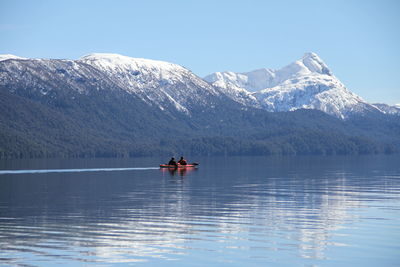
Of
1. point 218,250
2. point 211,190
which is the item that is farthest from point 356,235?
point 211,190

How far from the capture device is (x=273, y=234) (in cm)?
5653

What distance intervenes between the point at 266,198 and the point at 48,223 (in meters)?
36.5

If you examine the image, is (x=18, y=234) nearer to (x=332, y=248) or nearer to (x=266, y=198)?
(x=332, y=248)

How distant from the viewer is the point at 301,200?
88688 millimetres

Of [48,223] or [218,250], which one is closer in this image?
[218,250]

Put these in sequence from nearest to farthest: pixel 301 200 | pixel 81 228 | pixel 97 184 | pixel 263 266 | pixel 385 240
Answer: pixel 263 266 < pixel 385 240 < pixel 81 228 < pixel 301 200 < pixel 97 184

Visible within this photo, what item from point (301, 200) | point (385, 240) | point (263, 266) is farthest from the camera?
point (301, 200)

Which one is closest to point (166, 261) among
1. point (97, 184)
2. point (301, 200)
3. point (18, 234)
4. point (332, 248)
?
point (332, 248)

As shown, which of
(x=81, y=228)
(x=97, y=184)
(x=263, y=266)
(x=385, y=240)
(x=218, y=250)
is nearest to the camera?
(x=263, y=266)

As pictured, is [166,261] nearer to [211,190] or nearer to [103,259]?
[103,259]

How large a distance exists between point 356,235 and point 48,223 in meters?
28.1

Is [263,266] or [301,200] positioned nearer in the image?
[263,266]

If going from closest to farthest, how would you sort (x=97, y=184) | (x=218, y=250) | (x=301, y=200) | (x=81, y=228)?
(x=218, y=250), (x=81, y=228), (x=301, y=200), (x=97, y=184)

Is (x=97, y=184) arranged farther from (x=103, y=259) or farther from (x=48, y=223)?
(x=103, y=259)
